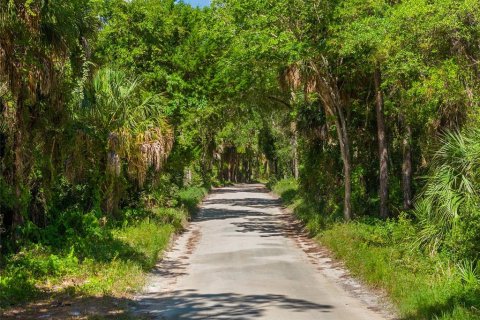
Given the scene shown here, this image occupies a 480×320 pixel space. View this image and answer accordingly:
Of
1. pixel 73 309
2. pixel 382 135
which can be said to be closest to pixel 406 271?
pixel 73 309

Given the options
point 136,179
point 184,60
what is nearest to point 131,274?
point 136,179

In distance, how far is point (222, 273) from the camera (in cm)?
1369

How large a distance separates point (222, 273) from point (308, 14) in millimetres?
9042

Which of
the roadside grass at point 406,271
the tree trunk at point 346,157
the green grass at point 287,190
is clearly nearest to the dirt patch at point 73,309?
the roadside grass at point 406,271

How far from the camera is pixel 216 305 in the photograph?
402 inches

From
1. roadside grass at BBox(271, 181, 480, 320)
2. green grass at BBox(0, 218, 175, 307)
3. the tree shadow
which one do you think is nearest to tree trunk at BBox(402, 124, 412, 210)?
roadside grass at BBox(271, 181, 480, 320)

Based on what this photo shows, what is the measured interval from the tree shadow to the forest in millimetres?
1002

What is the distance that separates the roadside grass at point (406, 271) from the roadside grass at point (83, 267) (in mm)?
4704

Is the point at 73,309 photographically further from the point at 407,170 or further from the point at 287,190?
the point at 287,190

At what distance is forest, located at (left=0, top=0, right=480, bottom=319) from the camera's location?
37.5 ft

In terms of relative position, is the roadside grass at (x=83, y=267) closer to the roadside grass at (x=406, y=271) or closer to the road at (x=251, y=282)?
the road at (x=251, y=282)

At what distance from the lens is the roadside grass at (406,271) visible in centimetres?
883

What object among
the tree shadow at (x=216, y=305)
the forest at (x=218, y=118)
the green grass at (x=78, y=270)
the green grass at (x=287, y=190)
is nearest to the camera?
the tree shadow at (x=216, y=305)

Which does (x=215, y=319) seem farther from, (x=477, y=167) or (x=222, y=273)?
(x=477, y=167)
